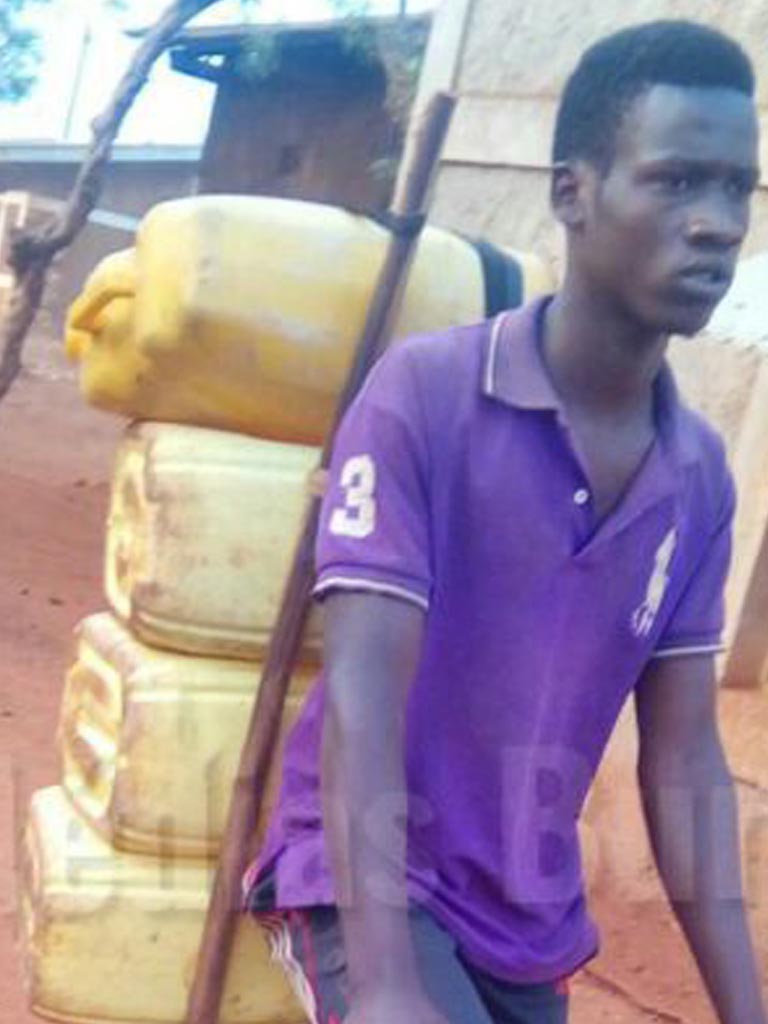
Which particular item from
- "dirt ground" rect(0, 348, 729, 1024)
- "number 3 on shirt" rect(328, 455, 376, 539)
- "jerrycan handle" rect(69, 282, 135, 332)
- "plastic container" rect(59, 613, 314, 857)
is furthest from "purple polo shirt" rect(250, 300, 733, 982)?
"dirt ground" rect(0, 348, 729, 1024)

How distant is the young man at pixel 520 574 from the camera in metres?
1.76

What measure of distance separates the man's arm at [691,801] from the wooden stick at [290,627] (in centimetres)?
43

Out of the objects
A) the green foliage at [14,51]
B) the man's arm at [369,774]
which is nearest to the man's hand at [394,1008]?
the man's arm at [369,774]

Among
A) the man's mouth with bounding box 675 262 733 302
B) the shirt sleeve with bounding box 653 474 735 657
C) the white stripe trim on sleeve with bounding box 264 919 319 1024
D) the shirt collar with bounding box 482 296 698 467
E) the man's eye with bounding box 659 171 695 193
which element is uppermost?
the man's eye with bounding box 659 171 695 193

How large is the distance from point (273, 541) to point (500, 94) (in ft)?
10.3

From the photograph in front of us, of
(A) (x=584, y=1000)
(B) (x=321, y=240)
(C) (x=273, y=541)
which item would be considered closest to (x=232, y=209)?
(B) (x=321, y=240)

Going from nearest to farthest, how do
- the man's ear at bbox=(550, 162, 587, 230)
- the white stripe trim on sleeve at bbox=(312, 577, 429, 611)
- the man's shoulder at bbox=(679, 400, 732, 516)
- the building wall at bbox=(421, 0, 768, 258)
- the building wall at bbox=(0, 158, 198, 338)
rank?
the white stripe trim on sleeve at bbox=(312, 577, 429, 611) < the man's ear at bbox=(550, 162, 587, 230) < the man's shoulder at bbox=(679, 400, 732, 516) < the building wall at bbox=(421, 0, 768, 258) < the building wall at bbox=(0, 158, 198, 338)

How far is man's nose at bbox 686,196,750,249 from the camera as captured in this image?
5.85 feet

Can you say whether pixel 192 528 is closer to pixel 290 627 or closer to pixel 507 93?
pixel 290 627

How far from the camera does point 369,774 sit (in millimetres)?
1722

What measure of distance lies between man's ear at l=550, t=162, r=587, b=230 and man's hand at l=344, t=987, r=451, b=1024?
2.53ft

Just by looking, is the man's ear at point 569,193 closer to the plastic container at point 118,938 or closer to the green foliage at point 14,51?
the plastic container at point 118,938

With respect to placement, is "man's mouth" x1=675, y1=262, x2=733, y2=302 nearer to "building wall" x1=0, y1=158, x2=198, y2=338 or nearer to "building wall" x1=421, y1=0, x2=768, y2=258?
"building wall" x1=421, y1=0, x2=768, y2=258

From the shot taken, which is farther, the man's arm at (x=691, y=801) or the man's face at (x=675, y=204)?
the man's arm at (x=691, y=801)
